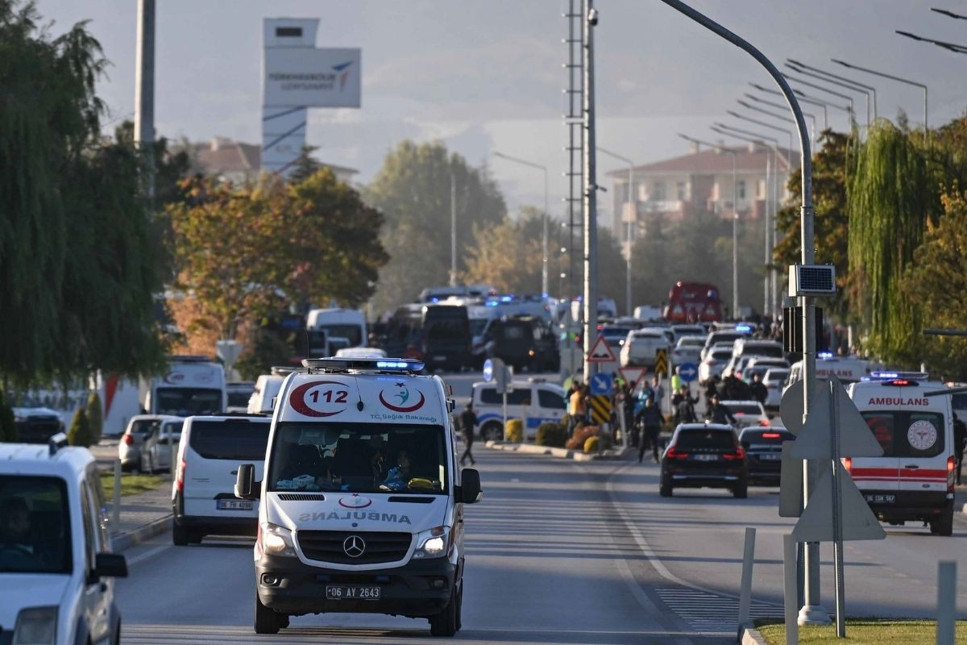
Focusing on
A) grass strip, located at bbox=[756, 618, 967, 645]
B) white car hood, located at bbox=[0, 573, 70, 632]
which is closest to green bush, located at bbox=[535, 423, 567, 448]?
grass strip, located at bbox=[756, 618, 967, 645]

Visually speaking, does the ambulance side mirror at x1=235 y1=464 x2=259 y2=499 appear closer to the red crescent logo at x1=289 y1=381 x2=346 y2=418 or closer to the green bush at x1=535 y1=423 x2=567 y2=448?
the red crescent logo at x1=289 y1=381 x2=346 y2=418

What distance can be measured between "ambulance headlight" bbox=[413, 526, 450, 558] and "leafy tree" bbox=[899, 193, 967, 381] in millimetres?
28326

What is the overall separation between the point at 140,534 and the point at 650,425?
24003mm

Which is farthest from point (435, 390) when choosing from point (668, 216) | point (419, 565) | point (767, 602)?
point (668, 216)

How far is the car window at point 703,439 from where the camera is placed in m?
37.5

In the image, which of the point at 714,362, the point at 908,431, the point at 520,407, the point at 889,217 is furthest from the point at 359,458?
the point at 714,362

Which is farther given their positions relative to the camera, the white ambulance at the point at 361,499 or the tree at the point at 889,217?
the tree at the point at 889,217

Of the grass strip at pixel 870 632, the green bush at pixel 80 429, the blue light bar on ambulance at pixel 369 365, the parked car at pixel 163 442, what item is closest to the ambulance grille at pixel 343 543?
the blue light bar on ambulance at pixel 369 365

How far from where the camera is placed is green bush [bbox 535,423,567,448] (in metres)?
55.0

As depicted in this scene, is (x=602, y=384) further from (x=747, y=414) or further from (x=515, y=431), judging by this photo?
(x=515, y=431)

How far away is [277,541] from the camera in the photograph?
51.2ft

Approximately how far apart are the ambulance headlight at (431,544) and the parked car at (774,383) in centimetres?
4635

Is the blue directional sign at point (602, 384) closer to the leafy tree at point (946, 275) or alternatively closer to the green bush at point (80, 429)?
the leafy tree at point (946, 275)

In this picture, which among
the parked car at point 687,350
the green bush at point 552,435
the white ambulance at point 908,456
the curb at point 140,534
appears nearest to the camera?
the curb at point 140,534
